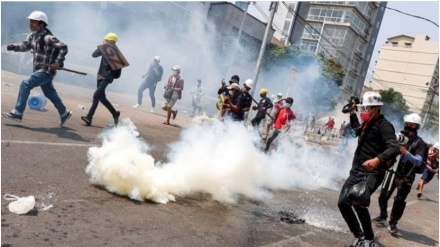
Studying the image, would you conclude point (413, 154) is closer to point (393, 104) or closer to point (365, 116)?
point (365, 116)

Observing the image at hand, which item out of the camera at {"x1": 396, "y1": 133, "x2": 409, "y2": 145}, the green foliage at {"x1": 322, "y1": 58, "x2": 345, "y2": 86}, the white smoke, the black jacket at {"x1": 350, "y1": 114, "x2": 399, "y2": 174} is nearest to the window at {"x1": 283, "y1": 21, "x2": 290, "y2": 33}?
the green foliage at {"x1": 322, "y1": 58, "x2": 345, "y2": 86}

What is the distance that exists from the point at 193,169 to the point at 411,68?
7496 cm

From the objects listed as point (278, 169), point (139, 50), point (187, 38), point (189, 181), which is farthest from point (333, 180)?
point (187, 38)

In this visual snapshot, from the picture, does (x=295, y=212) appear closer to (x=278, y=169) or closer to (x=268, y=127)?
(x=278, y=169)

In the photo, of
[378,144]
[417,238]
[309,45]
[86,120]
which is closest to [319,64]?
[309,45]

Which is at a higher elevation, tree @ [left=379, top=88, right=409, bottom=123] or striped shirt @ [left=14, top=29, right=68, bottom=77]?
tree @ [left=379, top=88, right=409, bottom=123]

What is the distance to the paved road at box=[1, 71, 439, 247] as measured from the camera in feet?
9.95

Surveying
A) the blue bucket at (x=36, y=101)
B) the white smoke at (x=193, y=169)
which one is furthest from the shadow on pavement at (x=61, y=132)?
the blue bucket at (x=36, y=101)

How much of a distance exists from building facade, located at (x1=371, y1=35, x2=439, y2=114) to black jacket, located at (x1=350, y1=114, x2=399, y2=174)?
6696 cm

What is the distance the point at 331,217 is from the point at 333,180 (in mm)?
3966

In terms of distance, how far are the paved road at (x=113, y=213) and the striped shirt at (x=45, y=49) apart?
3.40ft

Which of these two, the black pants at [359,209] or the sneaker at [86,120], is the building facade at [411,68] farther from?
the black pants at [359,209]

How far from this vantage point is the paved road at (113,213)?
119 inches

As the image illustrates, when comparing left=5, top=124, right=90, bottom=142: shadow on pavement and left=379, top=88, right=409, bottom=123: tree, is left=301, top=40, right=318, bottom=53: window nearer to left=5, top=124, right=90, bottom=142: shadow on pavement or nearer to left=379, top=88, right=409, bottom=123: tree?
left=379, top=88, right=409, bottom=123: tree
